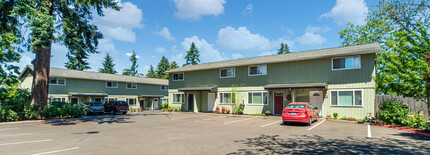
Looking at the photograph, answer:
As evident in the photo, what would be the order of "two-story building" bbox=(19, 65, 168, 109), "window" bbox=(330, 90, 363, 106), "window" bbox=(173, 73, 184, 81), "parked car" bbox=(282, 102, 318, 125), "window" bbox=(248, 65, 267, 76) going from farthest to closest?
"two-story building" bbox=(19, 65, 168, 109) < "window" bbox=(173, 73, 184, 81) < "window" bbox=(248, 65, 267, 76) < "window" bbox=(330, 90, 363, 106) < "parked car" bbox=(282, 102, 318, 125)

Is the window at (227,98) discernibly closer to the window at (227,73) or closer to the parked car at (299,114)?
the window at (227,73)

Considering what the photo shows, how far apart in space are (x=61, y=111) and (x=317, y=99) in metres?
21.1

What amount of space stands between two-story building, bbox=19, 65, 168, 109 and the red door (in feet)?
84.9

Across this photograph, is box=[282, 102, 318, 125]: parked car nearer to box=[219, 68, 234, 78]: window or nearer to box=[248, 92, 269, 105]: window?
box=[248, 92, 269, 105]: window

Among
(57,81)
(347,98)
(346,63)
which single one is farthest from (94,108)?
(346,63)

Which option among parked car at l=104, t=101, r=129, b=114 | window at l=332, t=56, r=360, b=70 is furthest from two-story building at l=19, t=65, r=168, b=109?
window at l=332, t=56, r=360, b=70

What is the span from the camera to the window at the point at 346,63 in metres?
18.2

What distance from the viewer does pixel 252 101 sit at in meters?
23.6

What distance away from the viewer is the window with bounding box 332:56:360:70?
18.2m

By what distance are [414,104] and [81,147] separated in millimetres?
22766

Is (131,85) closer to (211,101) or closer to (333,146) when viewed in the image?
(211,101)

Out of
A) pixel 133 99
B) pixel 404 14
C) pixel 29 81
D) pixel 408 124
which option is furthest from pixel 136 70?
pixel 408 124

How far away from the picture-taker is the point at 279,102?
71.9ft

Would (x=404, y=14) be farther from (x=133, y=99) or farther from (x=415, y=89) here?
(x=133, y=99)
